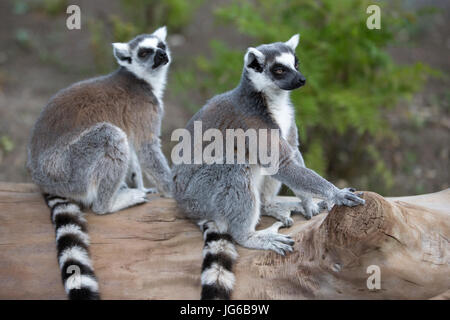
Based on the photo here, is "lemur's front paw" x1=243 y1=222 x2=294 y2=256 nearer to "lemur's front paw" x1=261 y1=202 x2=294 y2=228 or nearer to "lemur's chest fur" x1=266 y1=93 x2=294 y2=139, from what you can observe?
"lemur's front paw" x1=261 y1=202 x2=294 y2=228

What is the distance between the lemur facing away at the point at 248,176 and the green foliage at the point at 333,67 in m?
1.78

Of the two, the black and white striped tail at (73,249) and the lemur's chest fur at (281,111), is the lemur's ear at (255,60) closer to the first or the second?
the lemur's chest fur at (281,111)

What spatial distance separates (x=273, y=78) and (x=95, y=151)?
1.50 metres

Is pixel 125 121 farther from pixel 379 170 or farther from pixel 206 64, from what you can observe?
pixel 379 170

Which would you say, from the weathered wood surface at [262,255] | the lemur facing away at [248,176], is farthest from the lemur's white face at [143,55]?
the weathered wood surface at [262,255]

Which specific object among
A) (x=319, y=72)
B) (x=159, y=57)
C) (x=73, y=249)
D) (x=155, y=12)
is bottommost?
(x=73, y=249)

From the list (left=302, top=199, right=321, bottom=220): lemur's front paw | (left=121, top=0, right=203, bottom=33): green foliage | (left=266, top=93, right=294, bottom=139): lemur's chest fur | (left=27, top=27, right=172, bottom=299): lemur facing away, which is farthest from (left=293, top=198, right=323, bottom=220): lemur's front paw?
(left=121, top=0, right=203, bottom=33): green foliage

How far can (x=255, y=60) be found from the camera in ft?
11.4

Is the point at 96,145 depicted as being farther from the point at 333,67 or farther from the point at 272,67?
the point at 333,67

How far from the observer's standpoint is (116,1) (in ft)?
31.3

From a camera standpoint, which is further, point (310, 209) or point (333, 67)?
point (333, 67)

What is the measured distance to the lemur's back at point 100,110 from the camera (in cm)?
399

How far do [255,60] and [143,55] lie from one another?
1368 mm

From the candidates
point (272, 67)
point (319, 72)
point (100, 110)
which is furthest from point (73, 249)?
point (319, 72)
